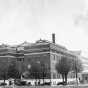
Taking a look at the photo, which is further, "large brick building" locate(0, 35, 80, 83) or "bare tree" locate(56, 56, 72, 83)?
"large brick building" locate(0, 35, 80, 83)

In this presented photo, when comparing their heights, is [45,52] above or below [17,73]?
above

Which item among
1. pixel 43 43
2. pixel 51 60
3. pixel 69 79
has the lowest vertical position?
pixel 69 79

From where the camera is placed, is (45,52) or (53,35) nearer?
(45,52)

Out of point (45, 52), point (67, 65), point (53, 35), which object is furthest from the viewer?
point (53, 35)

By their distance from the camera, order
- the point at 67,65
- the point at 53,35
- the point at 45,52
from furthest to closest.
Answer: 1. the point at 53,35
2. the point at 45,52
3. the point at 67,65

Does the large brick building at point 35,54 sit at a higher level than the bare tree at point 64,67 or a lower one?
higher

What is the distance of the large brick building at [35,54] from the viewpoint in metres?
75.2

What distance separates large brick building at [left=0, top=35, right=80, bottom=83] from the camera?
75188 millimetres

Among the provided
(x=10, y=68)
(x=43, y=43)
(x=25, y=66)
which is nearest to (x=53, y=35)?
(x=43, y=43)

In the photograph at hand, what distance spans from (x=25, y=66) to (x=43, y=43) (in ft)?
32.4

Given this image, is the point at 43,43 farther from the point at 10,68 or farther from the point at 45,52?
the point at 10,68

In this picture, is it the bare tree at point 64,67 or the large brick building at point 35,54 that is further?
the large brick building at point 35,54

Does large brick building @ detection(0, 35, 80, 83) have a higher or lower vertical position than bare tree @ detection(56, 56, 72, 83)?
higher

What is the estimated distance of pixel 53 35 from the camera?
85500 millimetres
